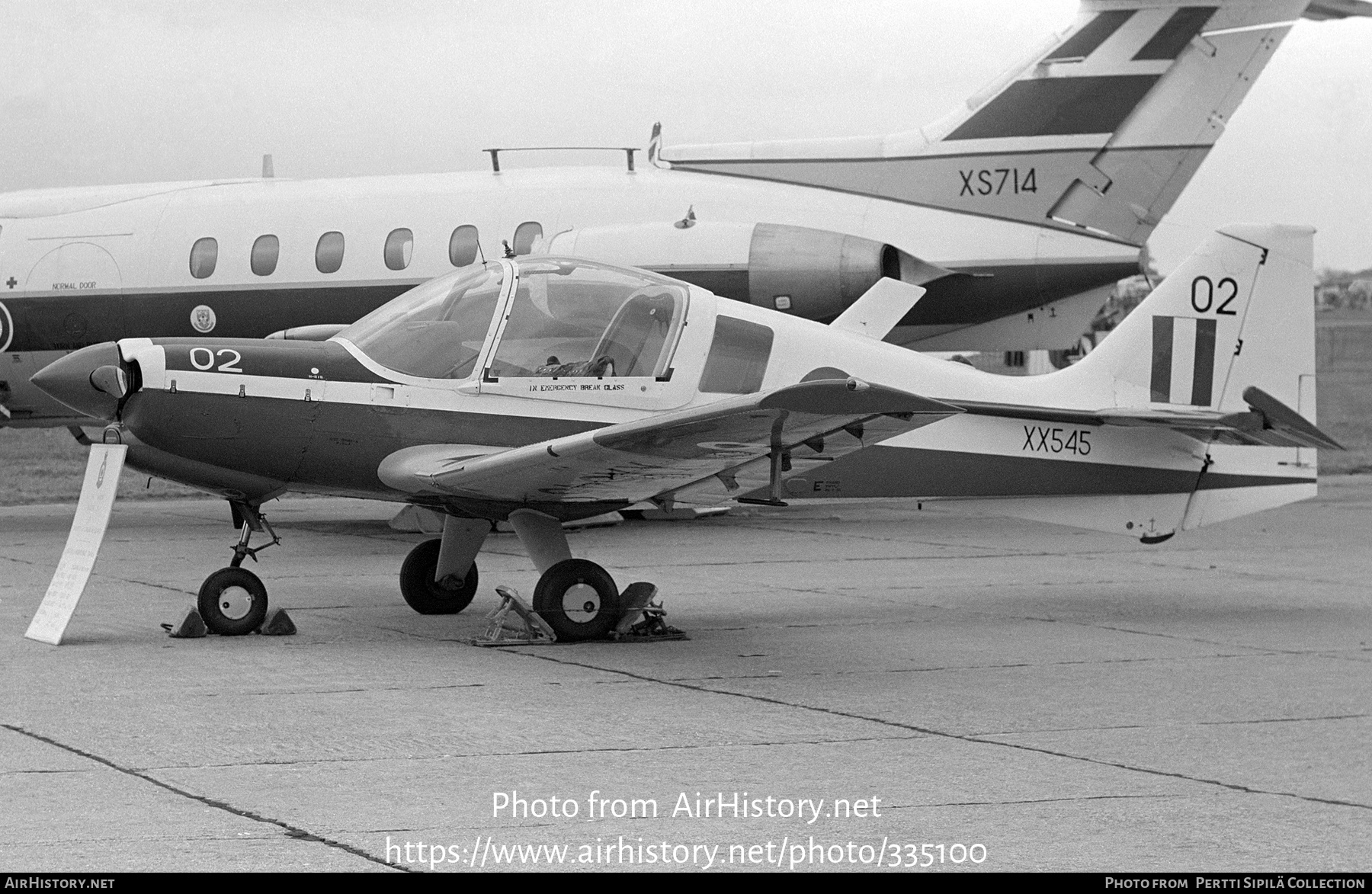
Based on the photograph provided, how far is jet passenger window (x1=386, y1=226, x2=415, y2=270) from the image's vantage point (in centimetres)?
1661

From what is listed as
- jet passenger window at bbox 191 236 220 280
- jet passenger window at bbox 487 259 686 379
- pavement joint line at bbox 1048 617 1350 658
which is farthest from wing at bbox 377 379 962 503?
jet passenger window at bbox 191 236 220 280

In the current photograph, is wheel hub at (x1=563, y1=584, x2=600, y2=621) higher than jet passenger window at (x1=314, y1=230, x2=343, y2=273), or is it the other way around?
jet passenger window at (x1=314, y1=230, x2=343, y2=273)

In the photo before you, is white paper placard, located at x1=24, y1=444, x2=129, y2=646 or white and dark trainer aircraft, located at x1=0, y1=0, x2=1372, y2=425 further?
white and dark trainer aircraft, located at x1=0, y1=0, x2=1372, y2=425

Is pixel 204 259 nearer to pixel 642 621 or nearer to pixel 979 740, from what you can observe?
pixel 642 621

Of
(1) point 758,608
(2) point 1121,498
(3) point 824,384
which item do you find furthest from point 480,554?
(3) point 824,384

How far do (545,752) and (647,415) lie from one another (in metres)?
3.50

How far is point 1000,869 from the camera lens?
4766 mm

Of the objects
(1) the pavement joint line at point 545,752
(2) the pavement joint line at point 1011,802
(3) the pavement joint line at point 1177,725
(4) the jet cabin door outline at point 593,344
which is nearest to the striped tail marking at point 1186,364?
(4) the jet cabin door outline at point 593,344

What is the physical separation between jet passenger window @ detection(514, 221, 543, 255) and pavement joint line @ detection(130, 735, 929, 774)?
10492 mm

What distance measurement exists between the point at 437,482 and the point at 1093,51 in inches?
395

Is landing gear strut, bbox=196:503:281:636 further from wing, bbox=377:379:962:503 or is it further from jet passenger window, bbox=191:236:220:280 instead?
jet passenger window, bbox=191:236:220:280

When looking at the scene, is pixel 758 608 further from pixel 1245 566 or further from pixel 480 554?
pixel 1245 566

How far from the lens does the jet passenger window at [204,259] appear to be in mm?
16969

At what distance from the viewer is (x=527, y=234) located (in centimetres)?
1652
